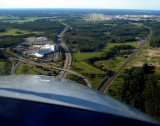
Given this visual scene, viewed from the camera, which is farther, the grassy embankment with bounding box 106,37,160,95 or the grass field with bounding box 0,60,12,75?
the grass field with bounding box 0,60,12,75

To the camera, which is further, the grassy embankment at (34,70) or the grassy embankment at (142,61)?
the grassy embankment at (34,70)

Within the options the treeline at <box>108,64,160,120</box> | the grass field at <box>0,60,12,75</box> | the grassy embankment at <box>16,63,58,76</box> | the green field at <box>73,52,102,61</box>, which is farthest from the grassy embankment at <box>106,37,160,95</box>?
the grass field at <box>0,60,12,75</box>

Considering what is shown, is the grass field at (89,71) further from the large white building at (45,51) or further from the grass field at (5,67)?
the grass field at (5,67)

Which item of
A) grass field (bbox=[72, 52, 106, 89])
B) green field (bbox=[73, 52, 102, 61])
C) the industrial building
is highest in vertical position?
the industrial building

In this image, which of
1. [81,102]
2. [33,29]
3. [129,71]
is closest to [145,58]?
[129,71]

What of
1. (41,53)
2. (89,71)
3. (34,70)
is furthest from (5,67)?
(89,71)

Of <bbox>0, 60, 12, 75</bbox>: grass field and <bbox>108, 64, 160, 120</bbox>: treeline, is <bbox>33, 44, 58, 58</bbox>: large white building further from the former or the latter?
<bbox>108, 64, 160, 120</bbox>: treeline

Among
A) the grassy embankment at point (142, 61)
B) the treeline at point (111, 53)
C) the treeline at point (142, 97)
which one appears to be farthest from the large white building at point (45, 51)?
the treeline at point (142, 97)

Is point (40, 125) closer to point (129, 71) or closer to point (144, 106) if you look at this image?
point (144, 106)

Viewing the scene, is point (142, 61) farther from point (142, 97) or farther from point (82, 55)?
point (142, 97)

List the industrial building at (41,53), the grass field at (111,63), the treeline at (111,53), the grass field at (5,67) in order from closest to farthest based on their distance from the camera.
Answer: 1. the grass field at (5,67)
2. the grass field at (111,63)
3. the treeline at (111,53)
4. the industrial building at (41,53)

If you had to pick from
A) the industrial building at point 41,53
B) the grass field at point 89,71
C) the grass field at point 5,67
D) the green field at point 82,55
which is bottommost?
the grass field at point 89,71
